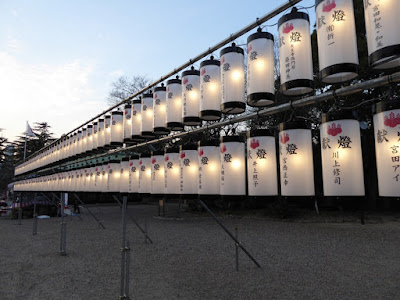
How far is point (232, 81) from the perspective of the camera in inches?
163

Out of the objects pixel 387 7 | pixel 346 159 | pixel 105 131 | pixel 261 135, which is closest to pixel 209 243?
pixel 105 131

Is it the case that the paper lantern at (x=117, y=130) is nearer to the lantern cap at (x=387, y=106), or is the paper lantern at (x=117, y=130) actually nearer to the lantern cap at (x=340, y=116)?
the lantern cap at (x=340, y=116)

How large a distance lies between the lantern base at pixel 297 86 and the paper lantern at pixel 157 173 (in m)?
3.02

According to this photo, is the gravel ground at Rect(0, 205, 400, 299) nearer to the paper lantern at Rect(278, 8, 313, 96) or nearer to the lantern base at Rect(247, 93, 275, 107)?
the lantern base at Rect(247, 93, 275, 107)

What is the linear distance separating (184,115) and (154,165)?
1.32 m

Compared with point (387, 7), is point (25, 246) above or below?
below

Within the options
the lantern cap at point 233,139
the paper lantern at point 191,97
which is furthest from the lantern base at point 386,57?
the paper lantern at point 191,97

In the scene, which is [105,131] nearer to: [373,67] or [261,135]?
[261,135]

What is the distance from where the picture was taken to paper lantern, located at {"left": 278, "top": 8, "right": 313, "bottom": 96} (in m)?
3.20

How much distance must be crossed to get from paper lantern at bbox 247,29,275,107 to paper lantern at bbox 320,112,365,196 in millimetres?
917

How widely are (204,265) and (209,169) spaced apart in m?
4.69

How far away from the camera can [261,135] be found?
144 inches

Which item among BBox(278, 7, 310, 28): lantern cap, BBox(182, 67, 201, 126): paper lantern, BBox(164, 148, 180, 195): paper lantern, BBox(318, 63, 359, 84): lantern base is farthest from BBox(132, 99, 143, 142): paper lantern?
BBox(318, 63, 359, 84): lantern base

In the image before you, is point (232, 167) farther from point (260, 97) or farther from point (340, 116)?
point (340, 116)
